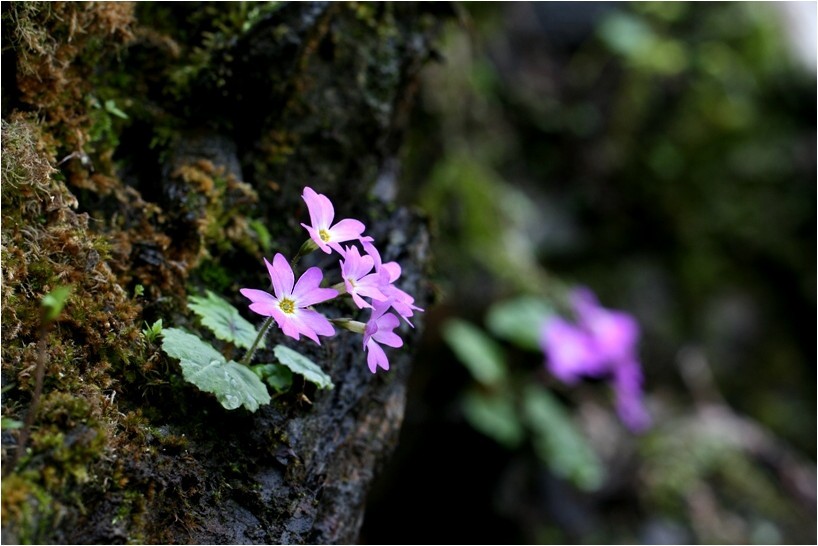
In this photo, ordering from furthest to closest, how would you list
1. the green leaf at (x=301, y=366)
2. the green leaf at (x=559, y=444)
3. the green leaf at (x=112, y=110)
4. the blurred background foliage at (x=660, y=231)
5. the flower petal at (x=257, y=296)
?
the blurred background foliage at (x=660, y=231) < the green leaf at (x=559, y=444) < the green leaf at (x=112, y=110) < the green leaf at (x=301, y=366) < the flower petal at (x=257, y=296)

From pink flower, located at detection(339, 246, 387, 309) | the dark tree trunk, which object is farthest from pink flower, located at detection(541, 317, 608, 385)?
pink flower, located at detection(339, 246, 387, 309)

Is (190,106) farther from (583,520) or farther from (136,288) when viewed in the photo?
(583,520)

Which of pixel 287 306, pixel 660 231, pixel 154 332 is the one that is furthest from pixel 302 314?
pixel 660 231

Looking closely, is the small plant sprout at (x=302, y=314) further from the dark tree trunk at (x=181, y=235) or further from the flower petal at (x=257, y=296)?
the dark tree trunk at (x=181, y=235)

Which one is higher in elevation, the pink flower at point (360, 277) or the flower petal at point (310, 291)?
the pink flower at point (360, 277)

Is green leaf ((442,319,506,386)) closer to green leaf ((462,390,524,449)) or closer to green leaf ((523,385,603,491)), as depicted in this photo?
green leaf ((462,390,524,449))

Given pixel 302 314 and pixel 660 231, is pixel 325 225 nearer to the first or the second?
pixel 302 314

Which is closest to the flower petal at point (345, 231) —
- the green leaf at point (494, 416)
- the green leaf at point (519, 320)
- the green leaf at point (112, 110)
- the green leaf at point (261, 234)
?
the green leaf at point (261, 234)

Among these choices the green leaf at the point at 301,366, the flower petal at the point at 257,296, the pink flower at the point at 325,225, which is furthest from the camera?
the green leaf at the point at 301,366
